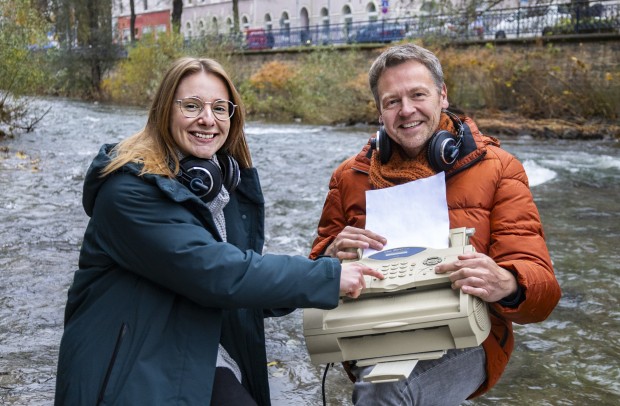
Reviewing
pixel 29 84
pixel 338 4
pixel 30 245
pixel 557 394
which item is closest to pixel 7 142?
pixel 29 84

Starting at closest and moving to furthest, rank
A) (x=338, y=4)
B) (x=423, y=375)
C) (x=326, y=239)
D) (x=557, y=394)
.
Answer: (x=423, y=375), (x=326, y=239), (x=557, y=394), (x=338, y=4)

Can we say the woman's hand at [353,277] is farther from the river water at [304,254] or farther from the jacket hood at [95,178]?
the river water at [304,254]

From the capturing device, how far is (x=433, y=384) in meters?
2.61

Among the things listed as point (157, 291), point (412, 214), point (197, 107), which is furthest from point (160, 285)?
point (412, 214)

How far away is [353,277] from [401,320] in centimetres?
21

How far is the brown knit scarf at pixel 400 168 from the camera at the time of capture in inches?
111

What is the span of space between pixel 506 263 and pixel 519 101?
819 inches

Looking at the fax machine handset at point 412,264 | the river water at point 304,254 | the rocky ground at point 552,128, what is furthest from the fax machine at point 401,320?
the rocky ground at point 552,128

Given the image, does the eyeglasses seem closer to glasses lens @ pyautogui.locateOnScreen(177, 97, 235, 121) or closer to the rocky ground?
glasses lens @ pyautogui.locateOnScreen(177, 97, 235, 121)

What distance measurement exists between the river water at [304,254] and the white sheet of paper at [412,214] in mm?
1893

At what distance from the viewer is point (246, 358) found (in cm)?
278

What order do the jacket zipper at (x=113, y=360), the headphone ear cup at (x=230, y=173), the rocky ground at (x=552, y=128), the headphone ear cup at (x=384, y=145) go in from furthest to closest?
the rocky ground at (x=552, y=128)
the headphone ear cup at (x=384, y=145)
the headphone ear cup at (x=230, y=173)
the jacket zipper at (x=113, y=360)

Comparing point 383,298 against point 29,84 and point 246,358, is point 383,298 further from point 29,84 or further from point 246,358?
point 29,84

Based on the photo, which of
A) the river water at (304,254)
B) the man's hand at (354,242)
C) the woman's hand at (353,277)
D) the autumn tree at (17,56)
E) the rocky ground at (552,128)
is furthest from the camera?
the rocky ground at (552,128)
